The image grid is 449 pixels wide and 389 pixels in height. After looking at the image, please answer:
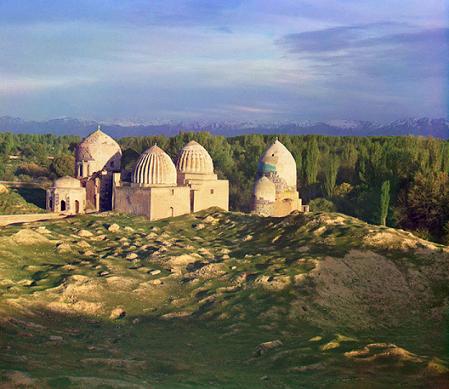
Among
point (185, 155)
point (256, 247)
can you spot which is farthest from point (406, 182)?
point (256, 247)

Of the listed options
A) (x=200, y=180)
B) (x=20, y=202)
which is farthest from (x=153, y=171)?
(x=20, y=202)

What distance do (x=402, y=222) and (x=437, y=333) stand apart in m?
20.6

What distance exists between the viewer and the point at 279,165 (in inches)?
1626

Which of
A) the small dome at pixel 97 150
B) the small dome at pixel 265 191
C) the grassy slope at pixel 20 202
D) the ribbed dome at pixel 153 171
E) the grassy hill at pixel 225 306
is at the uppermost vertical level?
the small dome at pixel 97 150

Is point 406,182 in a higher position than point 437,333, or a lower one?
higher

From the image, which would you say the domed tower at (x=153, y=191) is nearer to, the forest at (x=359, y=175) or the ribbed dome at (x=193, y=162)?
the ribbed dome at (x=193, y=162)

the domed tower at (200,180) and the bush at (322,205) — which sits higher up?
the domed tower at (200,180)

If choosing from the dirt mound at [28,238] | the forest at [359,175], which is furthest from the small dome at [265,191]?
the dirt mound at [28,238]

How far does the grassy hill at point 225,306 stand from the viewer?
16.1 meters

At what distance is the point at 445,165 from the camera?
45344mm

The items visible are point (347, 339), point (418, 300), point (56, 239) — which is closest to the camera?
point (347, 339)

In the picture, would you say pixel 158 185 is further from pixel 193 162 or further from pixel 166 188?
pixel 193 162

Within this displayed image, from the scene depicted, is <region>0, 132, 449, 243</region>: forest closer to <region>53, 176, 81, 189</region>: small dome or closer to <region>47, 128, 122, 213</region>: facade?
<region>47, 128, 122, 213</region>: facade

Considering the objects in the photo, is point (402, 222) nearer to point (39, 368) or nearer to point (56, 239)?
point (56, 239)
